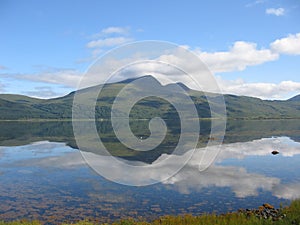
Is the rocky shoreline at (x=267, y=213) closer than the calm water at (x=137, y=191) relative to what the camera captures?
Yes

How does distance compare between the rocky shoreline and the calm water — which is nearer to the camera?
the rocky shoreline

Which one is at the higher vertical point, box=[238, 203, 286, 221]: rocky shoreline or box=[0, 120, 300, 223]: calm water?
box=[238, 203, 286, 221]: rocky shoreline

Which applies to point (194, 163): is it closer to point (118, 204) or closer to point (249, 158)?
point (249, 158)

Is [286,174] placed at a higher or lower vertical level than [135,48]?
lower

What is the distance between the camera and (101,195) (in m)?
30.4

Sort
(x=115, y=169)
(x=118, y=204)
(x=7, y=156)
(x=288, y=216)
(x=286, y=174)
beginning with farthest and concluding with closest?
1. (x=7, y=156)
2. (x=115, y=169)
3. (x=286, y=174)
4. (x=118, y=204)
5. (x=288, y=216)

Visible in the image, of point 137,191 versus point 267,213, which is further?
point 137,191

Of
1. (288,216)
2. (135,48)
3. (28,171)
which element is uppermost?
(135,48)

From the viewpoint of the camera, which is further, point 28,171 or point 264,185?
point 28,171

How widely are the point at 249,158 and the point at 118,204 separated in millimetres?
33858

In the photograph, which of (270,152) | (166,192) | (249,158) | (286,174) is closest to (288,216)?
(166,192)

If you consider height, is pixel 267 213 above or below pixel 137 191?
above

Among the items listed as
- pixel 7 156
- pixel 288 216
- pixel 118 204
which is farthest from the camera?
pixel 7 156

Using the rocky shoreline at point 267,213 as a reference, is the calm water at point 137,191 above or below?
below
